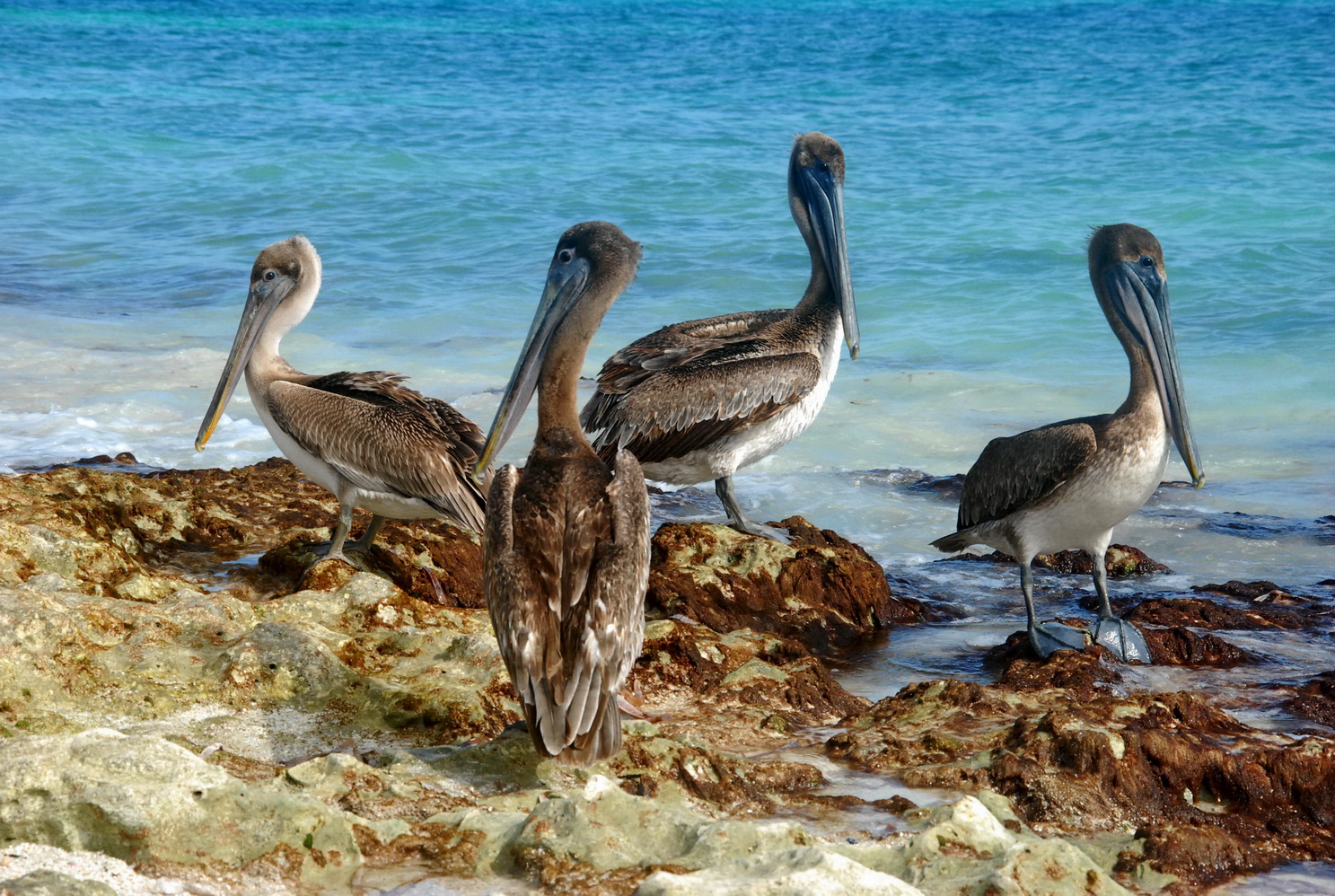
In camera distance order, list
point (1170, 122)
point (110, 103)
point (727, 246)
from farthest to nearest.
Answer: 1. point (110, 103)
2. point (1170, 122)
3. point (727, 246)

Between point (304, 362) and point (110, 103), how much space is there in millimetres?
17097

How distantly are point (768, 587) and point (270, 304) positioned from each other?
253cm

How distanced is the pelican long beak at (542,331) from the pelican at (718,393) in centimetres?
138

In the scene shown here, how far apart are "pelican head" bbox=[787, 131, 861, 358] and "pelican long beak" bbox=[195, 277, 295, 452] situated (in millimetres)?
2549

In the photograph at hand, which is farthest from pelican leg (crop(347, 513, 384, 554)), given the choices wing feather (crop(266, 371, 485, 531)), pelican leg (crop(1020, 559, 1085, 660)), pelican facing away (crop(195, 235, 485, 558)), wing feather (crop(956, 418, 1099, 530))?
pelican leg (crop(1020, 559, 1085, 660))

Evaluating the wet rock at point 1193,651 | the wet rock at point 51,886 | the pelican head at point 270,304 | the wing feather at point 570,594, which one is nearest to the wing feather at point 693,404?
the pelican head at point 270,304

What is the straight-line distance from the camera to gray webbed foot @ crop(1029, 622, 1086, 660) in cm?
467

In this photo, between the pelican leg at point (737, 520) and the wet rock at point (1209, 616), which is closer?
the wet rock at point (1209, 616)

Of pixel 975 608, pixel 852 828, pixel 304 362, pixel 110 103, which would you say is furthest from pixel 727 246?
pixel 110 103

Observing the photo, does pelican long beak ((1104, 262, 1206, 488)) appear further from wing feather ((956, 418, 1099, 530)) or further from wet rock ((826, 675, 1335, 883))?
wet rock ((826, 675, 1335, 883))

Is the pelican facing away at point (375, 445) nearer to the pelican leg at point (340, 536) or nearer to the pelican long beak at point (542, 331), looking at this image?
the pelican leg at point (340, 536)

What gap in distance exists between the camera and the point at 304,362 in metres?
11.0

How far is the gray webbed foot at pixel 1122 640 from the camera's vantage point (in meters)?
4.70

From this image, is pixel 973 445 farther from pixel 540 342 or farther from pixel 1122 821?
pixel 1122 821
